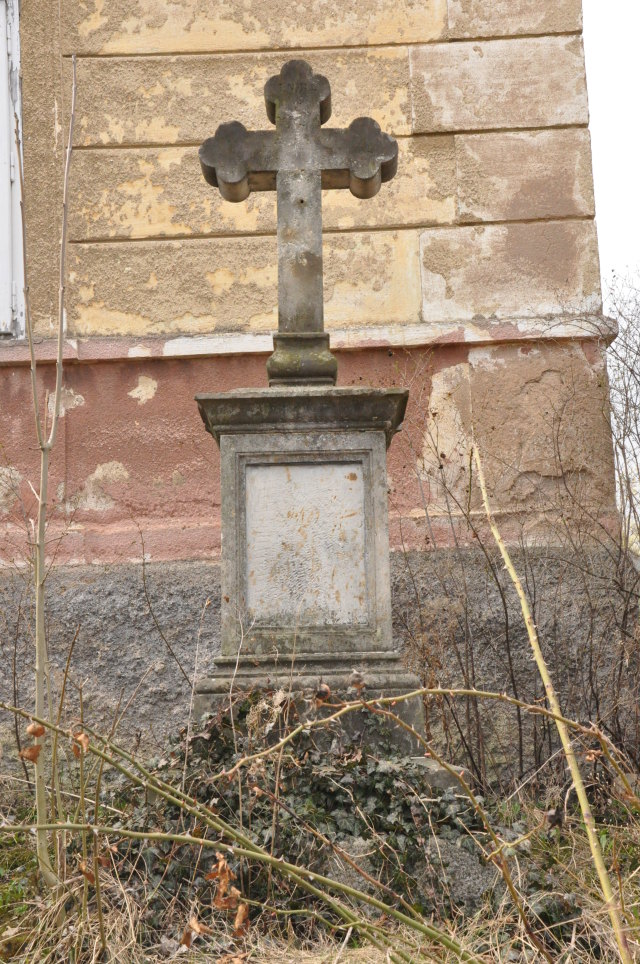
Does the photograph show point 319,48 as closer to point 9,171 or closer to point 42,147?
point 42,147

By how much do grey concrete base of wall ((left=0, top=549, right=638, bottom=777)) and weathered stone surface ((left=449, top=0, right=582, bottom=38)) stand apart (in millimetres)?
3077

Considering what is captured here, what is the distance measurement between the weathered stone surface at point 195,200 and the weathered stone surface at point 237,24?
2.17 ft

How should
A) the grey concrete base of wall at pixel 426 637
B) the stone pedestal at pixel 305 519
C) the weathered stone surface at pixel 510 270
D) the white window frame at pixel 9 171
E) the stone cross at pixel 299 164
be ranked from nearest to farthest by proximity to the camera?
the stone pedestal at pixel 305 519 < the stone cross at pixel 299 164 < the grey concrete base of wall at pixel 426 637 < the weathered stone surface at pixel 510 270 < the white window frame at pixel 9 171

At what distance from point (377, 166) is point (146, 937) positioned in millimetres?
2983

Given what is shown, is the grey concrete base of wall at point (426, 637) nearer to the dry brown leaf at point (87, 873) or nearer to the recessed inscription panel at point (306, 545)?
the recessed inscription panel at point (306, 545)

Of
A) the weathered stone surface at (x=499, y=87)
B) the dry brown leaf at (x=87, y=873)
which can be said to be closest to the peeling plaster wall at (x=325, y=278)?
the weathered stone surface at (x=499, y=87)

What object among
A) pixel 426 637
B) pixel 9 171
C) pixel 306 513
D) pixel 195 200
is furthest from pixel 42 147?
pixel 426 637

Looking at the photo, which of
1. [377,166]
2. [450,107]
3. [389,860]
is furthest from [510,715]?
[450,107]

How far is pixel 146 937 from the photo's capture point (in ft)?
9.48

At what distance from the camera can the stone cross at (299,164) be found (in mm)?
4309

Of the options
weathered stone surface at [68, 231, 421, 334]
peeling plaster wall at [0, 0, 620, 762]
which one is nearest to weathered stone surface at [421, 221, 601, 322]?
peeling plaster wall at [0, 0, 620, 762]

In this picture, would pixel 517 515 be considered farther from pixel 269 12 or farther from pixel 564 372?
pixel 269 12

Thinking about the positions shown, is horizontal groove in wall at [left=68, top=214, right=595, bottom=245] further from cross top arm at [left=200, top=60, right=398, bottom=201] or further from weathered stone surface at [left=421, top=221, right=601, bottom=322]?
cross top arm at [left=200, top=60, right=398, bottom=201]

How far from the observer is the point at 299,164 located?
4379mm
